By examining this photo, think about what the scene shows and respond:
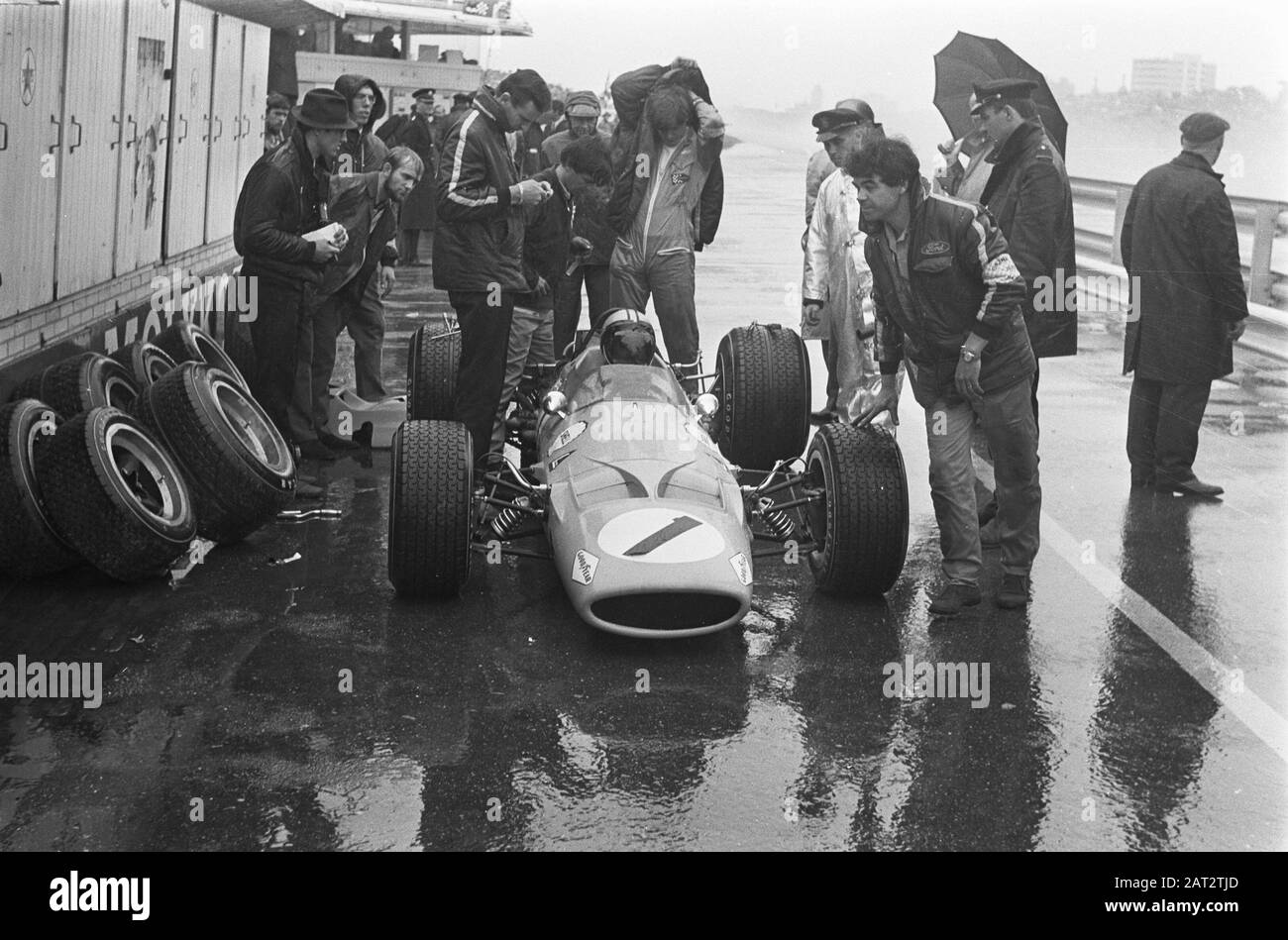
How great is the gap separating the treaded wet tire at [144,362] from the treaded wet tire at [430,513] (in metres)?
2.40

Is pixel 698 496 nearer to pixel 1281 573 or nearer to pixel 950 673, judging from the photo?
pixel 950 673

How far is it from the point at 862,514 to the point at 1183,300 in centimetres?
356

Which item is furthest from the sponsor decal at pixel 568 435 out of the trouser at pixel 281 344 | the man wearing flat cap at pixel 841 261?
the man wearing flat cap at pixel 841 261

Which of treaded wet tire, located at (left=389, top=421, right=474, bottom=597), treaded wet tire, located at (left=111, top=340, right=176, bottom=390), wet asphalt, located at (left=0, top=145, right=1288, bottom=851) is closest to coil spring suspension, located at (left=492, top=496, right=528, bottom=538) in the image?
wet asphalt, located at (left=0, top=145, right=1288, bottom=851)

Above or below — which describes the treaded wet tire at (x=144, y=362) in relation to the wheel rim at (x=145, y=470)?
above

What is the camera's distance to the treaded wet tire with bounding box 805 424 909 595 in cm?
686

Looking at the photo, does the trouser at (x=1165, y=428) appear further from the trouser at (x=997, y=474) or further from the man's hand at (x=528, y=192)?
the man's hand at (x=528, y=192)

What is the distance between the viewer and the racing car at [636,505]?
628 cm

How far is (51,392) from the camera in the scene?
7816 mm

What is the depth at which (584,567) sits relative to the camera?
6316 mm

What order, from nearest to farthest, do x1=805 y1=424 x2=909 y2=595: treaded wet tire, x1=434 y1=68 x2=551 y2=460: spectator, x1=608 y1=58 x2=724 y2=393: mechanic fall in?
x1=805 y1=424 x2=909 y2=595: treaded wet tire
x1=434 y1=68 x2=551 y2=460: spectator
x1=608 y1=58 x2=724 y2=393: mechanic

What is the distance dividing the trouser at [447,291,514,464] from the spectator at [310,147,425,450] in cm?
149

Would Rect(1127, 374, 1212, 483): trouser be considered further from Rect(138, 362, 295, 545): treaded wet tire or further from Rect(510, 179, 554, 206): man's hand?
Rect(138, 362, 295, 545): treaded wet tire

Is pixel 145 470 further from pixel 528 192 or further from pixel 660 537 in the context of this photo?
pixel 660 537
